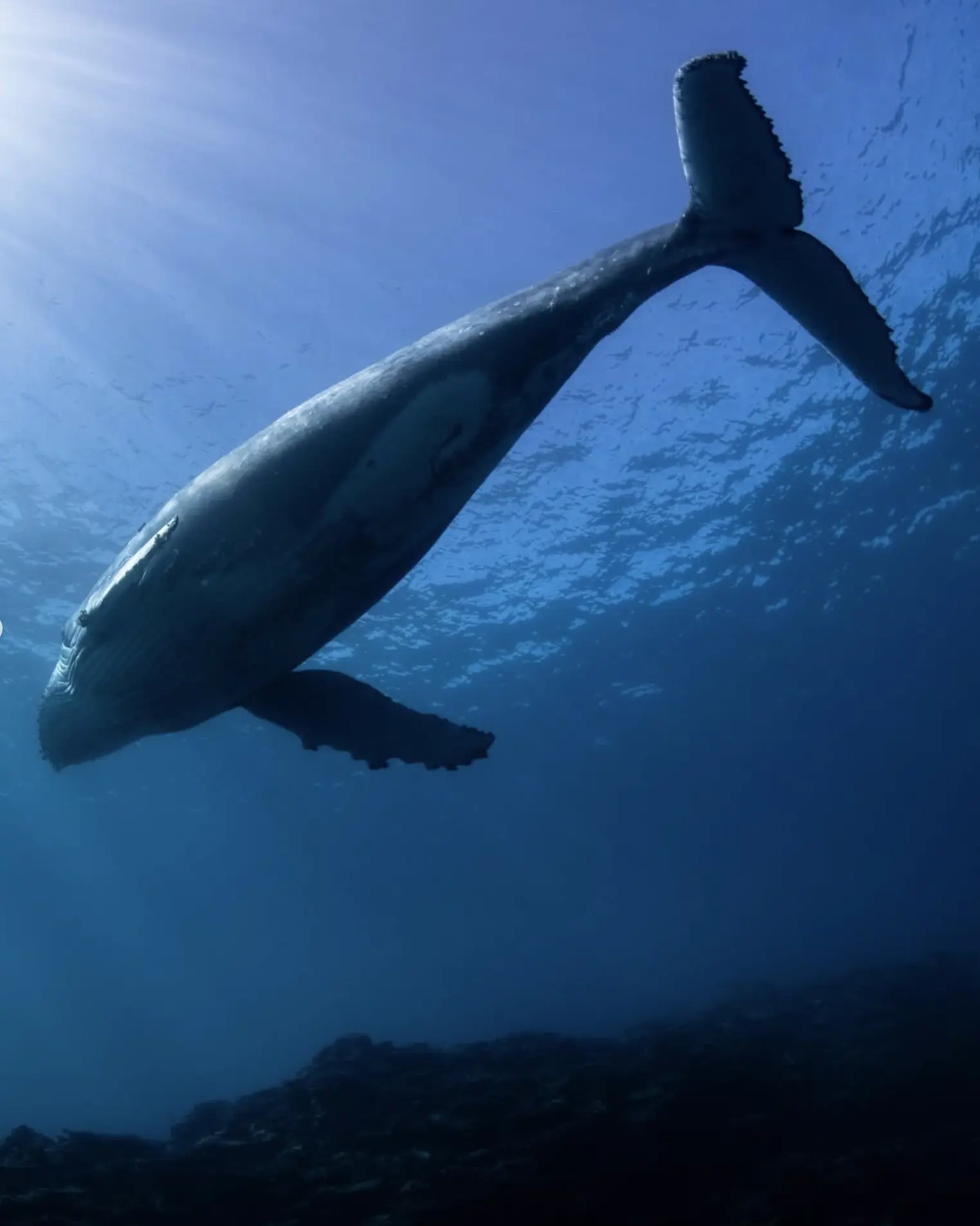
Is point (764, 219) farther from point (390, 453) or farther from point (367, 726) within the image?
point (367, 726)

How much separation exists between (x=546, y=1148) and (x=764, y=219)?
877 cm

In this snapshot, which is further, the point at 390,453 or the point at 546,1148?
the point at 546,1148

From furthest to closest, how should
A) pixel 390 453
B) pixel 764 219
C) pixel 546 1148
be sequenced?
pixel 546 1148 < pixel 764 219 < pixel 390 453

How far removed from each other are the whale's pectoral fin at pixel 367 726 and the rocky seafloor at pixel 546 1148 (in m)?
4.87

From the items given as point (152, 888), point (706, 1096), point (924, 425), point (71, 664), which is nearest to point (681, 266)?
point (71, 664)

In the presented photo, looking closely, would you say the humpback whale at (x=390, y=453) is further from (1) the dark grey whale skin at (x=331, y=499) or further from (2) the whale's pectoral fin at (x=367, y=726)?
(2) the whale's pectoral fin at (x=367, y=726)

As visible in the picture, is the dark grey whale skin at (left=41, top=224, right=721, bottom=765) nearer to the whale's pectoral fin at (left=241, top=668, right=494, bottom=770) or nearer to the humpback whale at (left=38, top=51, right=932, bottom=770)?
the humpback whale at (left=38, top=51, right=932, bottom=770)

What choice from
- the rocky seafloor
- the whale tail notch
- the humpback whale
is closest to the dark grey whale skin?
the humpback whale

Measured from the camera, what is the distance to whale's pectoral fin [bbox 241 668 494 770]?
16.6ft

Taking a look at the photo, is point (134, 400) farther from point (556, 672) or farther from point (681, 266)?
point (556, 672)

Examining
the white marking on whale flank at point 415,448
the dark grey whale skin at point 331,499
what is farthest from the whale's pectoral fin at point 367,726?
the white marking on whale flank at point 415,448

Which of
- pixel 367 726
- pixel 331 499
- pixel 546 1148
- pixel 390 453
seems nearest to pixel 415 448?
pixel 390 453

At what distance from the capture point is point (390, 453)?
3.69 m

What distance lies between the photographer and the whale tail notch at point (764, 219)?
375cm
